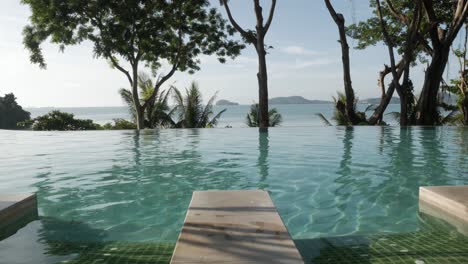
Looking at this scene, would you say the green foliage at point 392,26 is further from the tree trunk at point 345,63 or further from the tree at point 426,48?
the tree trunk at point 345,63

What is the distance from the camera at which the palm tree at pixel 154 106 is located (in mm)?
17016

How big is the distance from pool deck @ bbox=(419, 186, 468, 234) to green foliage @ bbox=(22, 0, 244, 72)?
503 inches

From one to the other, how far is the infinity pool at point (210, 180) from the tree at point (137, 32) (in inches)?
208

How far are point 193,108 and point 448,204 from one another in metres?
14.1

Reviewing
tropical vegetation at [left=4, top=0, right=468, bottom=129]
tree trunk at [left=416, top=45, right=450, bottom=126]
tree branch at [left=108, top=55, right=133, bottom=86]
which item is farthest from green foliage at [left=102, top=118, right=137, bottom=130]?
tree trunk at [left=416, top=45, right=450, bottom=126]

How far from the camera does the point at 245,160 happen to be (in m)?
6.88

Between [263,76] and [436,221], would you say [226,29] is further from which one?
[436,221]

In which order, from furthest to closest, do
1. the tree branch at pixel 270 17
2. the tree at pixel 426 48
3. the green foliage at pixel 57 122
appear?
the green foliage at pixel 57 122
the tree branch at pixel 270 17
the tree at pixel 426 48

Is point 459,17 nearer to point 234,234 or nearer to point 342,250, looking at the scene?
point 342,250

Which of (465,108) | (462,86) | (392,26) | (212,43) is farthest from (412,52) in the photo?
(212,43)

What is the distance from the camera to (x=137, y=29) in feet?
48.2

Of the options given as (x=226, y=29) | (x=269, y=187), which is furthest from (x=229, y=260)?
(x=226, y=29)

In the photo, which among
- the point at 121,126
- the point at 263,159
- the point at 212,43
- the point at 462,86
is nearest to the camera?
the point at 263,159

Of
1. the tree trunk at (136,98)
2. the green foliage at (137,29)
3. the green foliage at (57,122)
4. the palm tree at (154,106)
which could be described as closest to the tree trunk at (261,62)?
the green foliage at (137,29)
